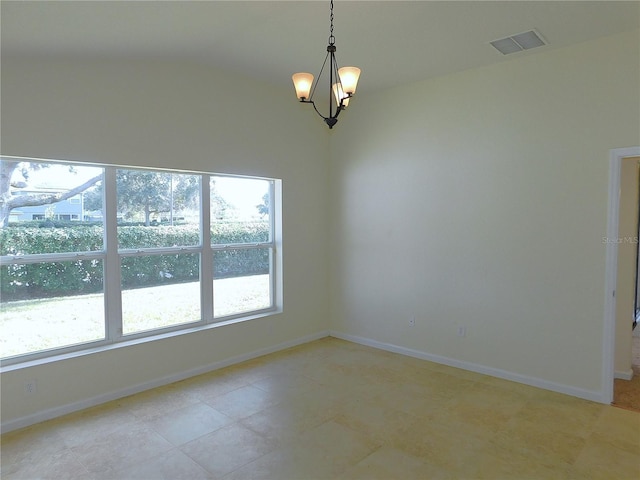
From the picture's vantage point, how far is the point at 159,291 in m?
4.02

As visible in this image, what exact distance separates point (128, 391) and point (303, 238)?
8.45 feet

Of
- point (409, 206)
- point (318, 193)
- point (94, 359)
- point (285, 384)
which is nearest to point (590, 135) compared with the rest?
point (409, 206)

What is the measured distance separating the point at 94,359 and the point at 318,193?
3148 millimetres

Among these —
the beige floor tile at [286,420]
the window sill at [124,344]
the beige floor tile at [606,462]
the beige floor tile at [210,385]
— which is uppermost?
the window sill at [124,344]

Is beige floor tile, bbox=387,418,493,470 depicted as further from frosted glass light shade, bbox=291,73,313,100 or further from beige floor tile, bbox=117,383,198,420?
frosted glass light shade, bbox=291,73,313,100

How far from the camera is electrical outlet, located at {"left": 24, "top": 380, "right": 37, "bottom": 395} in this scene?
10.2 ft

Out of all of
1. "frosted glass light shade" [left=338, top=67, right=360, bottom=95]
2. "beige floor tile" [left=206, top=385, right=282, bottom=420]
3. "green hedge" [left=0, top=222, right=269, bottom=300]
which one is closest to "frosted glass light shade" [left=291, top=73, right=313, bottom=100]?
"frosted glass light shade" [left=338, top=67, right=360, bottom=95]

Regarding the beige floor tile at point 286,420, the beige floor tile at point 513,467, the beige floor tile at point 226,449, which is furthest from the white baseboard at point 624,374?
the beige floor tile at point 226,449

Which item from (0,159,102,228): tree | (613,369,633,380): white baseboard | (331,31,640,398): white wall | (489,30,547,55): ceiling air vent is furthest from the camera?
(613,369,633,380): white baseboard

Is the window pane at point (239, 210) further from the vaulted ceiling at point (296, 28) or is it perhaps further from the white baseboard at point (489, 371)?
the white baseboard at point (489, 371)

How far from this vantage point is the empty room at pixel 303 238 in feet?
9.29

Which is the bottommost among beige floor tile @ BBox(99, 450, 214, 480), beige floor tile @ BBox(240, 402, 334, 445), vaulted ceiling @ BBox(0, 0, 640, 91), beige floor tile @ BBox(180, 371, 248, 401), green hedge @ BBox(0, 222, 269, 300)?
beige floor tile @ BBox(99, 450, 214, 480)

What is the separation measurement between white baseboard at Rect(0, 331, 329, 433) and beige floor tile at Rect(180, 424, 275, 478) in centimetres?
113

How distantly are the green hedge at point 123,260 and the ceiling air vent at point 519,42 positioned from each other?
3.08 metres
